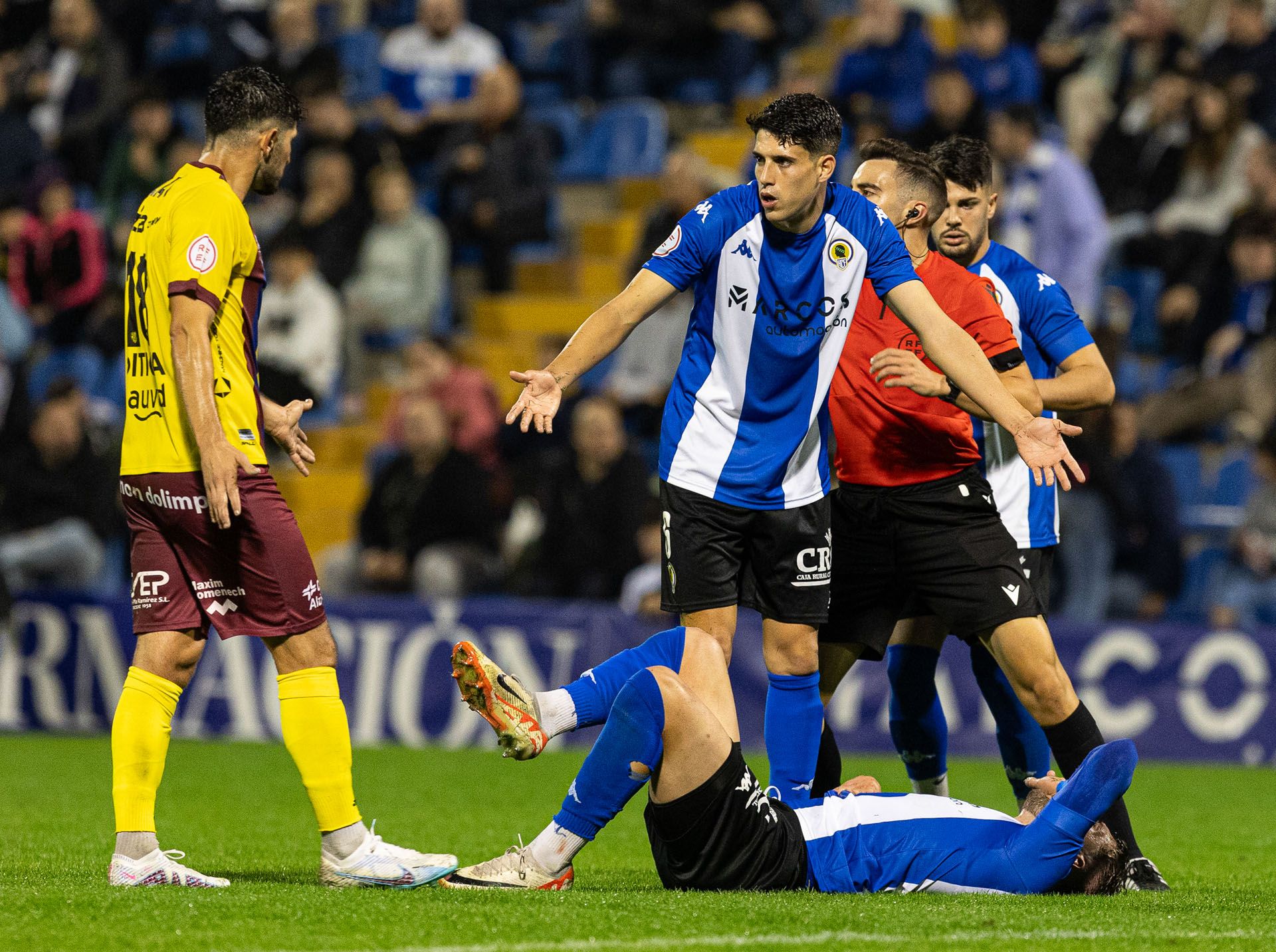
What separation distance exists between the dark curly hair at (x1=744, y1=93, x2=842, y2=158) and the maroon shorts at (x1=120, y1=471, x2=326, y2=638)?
77.0 inches

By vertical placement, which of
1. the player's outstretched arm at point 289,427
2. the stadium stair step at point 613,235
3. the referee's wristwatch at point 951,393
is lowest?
the player's outstretched arm at point 289,427

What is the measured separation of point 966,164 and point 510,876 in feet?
9.95

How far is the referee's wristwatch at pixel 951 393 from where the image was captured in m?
6.04

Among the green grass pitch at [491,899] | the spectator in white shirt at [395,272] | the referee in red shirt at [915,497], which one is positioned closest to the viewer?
the green grass pitch at [491,899]

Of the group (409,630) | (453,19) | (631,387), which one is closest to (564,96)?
(453,19)

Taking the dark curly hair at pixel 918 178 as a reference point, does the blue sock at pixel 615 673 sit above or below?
below

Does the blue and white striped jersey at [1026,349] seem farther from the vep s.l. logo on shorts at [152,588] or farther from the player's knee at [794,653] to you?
the vep s.l. logo on shorts at [152,588]

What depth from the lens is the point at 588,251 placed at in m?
15.6

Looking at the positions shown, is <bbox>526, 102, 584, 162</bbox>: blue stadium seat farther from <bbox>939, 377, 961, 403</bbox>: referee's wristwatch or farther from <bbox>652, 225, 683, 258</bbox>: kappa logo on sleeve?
<bbox>939, 377, 961, 403</bbox>: referee's wristwatch

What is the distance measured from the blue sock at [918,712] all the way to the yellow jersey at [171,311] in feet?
8.75

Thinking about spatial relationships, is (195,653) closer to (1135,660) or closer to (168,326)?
(168,326)

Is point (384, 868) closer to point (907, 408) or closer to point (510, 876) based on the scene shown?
point (510, 876)

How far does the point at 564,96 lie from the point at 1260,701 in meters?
8.89

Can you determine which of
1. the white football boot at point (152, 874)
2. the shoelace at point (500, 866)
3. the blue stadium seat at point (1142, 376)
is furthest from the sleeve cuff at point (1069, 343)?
the blue stadium seat at point (1142, 376)
